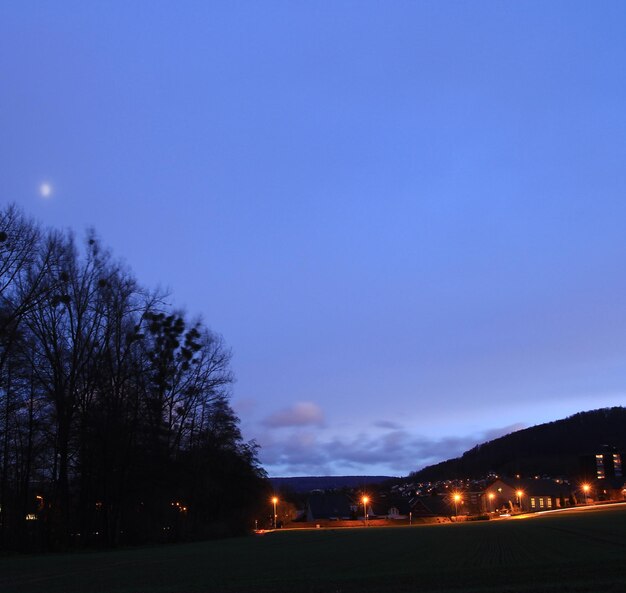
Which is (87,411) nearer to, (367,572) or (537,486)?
(367,572)

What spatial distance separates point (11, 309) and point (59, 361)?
22.3 ft

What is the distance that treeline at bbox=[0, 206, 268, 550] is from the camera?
1342 inches

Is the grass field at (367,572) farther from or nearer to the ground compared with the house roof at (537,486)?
nearer to the ground

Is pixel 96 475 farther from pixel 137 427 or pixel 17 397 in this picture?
pixel 17 397

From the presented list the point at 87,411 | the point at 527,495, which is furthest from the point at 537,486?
the point at 87,411

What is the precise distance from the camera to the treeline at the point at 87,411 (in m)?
34.1

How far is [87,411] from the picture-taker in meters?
39.2

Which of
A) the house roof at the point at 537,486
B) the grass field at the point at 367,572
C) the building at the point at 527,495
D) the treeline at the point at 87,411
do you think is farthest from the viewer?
the house roof at the point at 537,486

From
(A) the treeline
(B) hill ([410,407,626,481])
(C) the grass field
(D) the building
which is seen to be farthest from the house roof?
(C) the grass field

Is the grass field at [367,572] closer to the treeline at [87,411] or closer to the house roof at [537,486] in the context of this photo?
the treeline at [87,411]

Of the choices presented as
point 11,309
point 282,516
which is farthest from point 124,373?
point 282,516

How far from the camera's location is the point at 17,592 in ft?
54.2

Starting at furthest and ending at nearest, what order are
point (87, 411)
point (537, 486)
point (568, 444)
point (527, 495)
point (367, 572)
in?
point (568, 444), point (537, 486), point (527, 495), point (87, 411), point (367, 572)

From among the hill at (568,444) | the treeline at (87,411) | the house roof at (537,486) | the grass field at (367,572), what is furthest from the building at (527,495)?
the grass field at (367,572)
